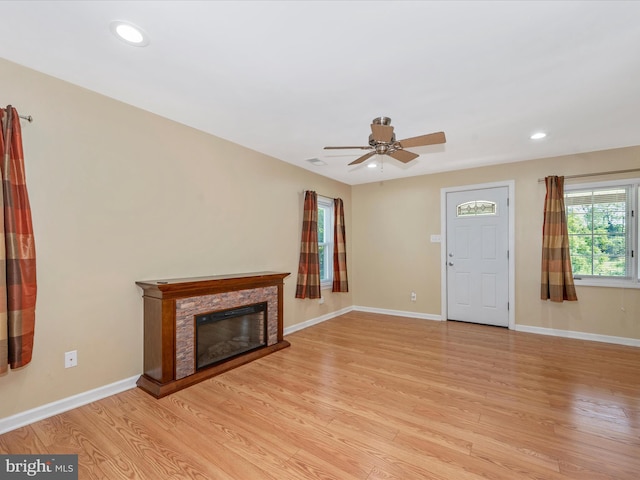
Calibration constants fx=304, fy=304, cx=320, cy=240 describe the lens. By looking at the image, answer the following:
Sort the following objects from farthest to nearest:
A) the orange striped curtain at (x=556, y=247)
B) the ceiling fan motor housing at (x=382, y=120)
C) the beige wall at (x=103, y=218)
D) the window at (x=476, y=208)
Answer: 1. the window at (x=476, y=208)
2. the orange striped curtain at (x=556, y=247)
3. the ceiling fan motor housing at (x=382, y=120)
4. the beige wall at (x=103, y=218)

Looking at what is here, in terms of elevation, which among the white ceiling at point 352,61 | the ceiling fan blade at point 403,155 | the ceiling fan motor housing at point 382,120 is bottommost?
the ceiling fan blade at point 403,155

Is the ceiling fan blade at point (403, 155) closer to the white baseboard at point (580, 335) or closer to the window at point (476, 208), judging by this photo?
the window at point (476, 208)

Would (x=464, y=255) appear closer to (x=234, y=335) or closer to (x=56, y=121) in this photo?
(x=234, y=335)

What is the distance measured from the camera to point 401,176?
5219 mm

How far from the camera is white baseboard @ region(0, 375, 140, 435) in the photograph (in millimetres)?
2008

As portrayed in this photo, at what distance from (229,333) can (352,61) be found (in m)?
2.75

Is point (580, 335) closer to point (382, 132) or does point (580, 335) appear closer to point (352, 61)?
point (382, 132)

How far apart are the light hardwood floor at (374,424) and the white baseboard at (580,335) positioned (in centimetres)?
59

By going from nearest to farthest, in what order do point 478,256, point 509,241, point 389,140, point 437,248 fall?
point 389,140 < point 509,241 < point 478,256 < point 437,248

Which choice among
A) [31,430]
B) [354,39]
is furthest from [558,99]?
[31,430]

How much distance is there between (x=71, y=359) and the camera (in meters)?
2.29

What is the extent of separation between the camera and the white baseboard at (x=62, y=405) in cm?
201

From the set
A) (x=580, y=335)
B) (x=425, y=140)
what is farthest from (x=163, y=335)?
(x=580, y=335)

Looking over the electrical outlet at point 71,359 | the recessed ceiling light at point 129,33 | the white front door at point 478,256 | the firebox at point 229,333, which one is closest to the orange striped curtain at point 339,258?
the white front door at point 478,256
